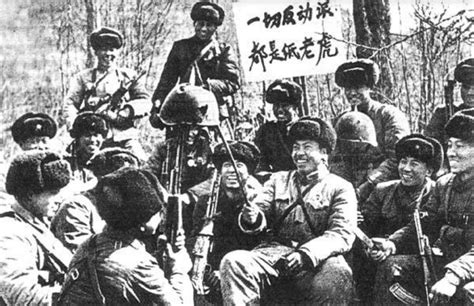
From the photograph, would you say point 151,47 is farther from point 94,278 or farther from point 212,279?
point 94,278

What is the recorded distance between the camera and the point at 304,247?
3424mm

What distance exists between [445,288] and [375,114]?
5.52ft

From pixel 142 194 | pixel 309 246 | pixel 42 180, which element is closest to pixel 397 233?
pixel 309 246

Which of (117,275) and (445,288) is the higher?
(117,275)

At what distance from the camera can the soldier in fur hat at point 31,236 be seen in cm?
290

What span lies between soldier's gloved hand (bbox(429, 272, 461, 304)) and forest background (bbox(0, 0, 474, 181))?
→ 234cm

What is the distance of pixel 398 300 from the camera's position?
11.7ft

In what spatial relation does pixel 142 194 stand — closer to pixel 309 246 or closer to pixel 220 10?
pixel 309 246

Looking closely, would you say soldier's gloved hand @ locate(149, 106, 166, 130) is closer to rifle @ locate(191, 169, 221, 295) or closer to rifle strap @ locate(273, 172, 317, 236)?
rifle @ locate(191, 169, 221, 295)

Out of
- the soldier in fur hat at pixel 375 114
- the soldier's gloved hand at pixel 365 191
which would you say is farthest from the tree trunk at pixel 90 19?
the soldier's gloved hand at pixel 365 191

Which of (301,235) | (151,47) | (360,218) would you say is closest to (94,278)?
(301,235)

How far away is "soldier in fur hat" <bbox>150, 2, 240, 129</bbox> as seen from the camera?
16.9 ft

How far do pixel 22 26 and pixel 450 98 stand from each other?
11.3 ft

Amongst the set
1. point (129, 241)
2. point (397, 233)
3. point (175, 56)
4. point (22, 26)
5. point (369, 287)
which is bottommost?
point (369, 287)
